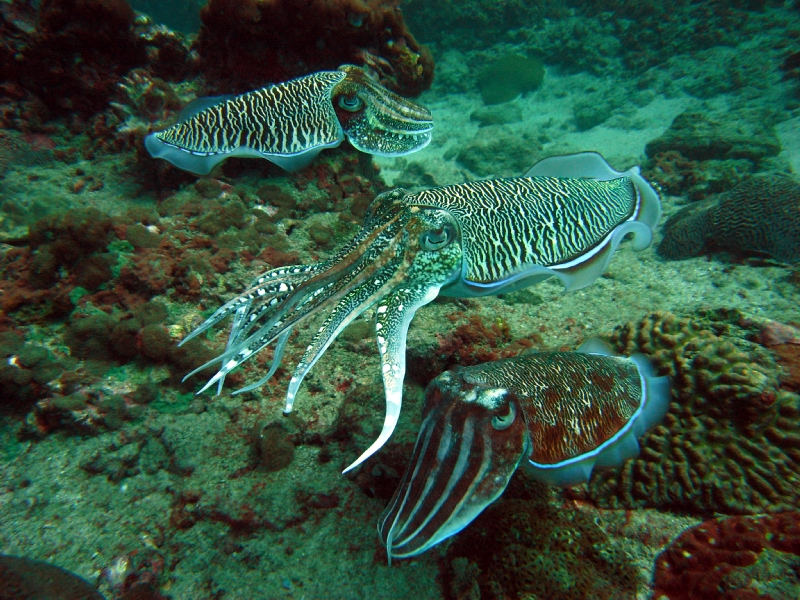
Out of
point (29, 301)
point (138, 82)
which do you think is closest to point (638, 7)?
point (138, 82)

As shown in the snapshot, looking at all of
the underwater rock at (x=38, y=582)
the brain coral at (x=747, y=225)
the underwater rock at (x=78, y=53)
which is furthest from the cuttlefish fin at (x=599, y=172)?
the underwater rock at (x=78, y=53)

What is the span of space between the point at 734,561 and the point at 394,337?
2.66 metres

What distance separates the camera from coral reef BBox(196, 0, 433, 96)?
240 inches

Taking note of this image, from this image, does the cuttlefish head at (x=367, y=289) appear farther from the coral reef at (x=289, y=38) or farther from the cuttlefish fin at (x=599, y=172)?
the coral reef at (x=289, y=38)

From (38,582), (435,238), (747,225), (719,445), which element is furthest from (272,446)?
(747,225)

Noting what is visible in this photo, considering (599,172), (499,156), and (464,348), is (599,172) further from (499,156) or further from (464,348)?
(499,156)

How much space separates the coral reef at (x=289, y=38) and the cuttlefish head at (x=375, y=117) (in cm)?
189

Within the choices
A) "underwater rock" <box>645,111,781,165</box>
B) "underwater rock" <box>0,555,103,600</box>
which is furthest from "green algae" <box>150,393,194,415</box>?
"underwater rock" <box>645,111,781,165</box>

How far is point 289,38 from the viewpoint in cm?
645

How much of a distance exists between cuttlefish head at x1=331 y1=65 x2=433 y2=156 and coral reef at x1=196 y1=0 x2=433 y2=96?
189 centimetres

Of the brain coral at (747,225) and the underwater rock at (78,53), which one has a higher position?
the underwater rock at (78,53)

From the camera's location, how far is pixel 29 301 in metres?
4.04

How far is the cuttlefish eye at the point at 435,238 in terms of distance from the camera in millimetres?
2465

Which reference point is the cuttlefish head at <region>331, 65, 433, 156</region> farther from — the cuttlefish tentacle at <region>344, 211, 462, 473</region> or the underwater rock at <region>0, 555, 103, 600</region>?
the underwater rock at <region>0, 555, 103, 600</region>
